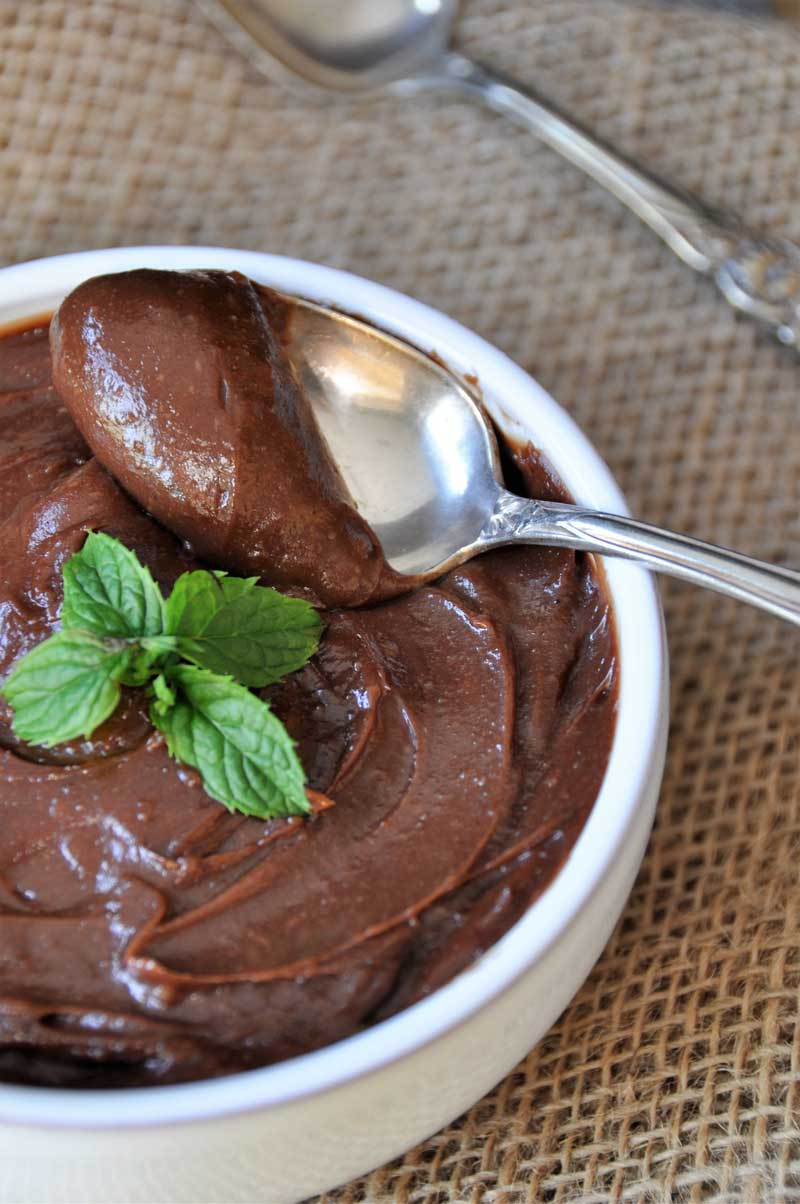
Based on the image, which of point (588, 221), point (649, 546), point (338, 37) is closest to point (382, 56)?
point (338, 37)

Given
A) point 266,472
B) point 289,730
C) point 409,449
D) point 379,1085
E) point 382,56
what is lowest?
point 379,1085

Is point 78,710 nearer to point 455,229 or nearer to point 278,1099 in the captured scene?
point 278,1099

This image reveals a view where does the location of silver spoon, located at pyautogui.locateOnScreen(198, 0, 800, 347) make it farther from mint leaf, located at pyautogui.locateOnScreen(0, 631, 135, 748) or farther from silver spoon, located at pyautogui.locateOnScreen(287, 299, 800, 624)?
mint leaf, located at pyautogui.locateOnScreen(0, 631, 135, 748)

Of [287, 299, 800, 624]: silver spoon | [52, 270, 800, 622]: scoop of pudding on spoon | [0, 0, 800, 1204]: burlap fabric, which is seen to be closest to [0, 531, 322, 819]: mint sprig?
[52, 270, 800, 622]: scoop of pudding on spoon

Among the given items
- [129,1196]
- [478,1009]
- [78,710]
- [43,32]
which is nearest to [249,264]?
[78,710]

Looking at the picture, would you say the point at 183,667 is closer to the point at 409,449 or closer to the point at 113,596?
the point at 113,596

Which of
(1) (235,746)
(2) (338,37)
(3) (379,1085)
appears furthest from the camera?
(2) (338,37)
